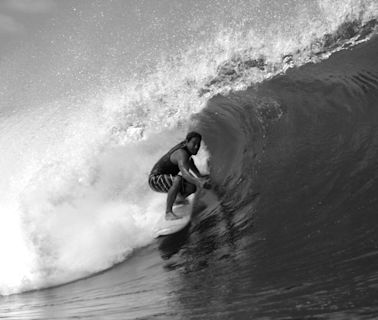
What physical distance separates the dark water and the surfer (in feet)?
1.15

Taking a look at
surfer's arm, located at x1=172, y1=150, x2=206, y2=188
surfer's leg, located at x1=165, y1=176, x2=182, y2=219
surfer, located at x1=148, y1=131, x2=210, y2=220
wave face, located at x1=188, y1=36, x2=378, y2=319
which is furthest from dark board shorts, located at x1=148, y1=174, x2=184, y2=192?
wave face, located at x1=188, y1=36, x2=378, y2=319

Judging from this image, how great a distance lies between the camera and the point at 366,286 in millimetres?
3127

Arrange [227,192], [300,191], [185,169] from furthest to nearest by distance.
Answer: [227,192] → [185,169] → [300,191]

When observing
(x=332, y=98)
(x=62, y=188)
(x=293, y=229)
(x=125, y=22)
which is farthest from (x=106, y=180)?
(x=125, y=22)

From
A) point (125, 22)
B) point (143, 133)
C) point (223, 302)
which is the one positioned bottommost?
point (223, 302)

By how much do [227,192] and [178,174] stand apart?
0.68m

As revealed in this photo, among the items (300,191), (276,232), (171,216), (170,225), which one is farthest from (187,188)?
(276,232)

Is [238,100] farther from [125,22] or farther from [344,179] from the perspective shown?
[125,22]

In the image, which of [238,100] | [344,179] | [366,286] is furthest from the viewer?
[238,100]

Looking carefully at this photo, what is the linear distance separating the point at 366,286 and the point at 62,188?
553 cm

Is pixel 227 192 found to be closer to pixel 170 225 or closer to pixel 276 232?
pixel 170 225

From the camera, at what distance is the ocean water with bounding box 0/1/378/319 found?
3803 millimetres

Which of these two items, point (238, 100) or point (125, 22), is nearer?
point (238, 100)

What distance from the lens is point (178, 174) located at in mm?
6562
